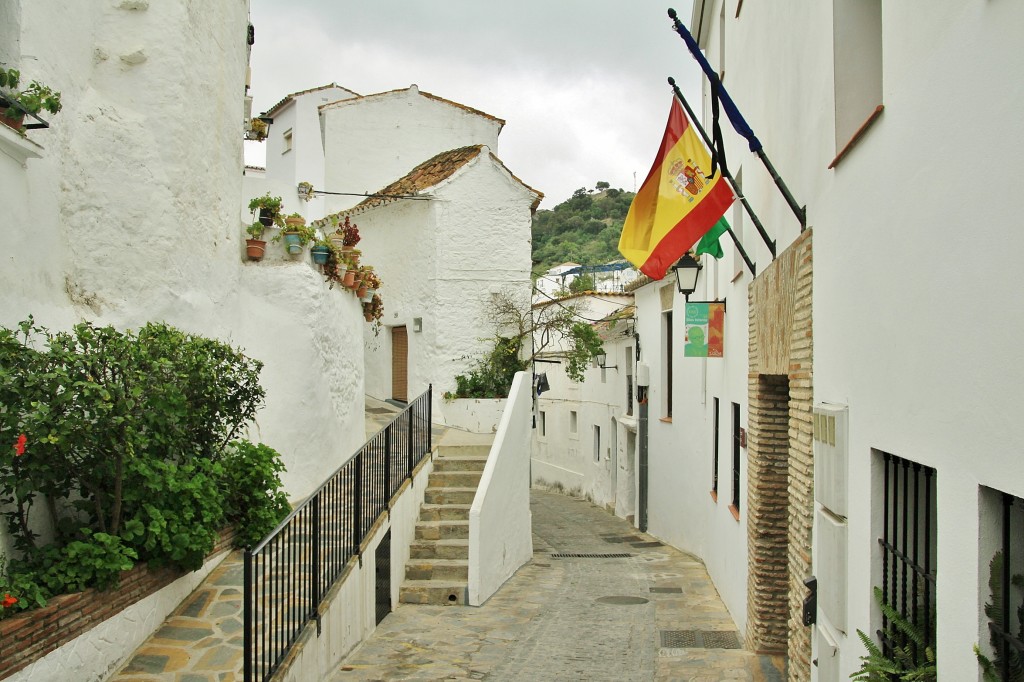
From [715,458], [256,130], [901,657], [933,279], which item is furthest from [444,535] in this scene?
[933,279]

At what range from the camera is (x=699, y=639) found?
898cm

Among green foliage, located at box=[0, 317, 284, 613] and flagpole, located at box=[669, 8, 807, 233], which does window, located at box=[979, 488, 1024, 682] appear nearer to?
flagpole, located at box=[669, 8, 807, 233]

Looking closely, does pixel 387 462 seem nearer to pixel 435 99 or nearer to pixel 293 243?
pixel 293 243

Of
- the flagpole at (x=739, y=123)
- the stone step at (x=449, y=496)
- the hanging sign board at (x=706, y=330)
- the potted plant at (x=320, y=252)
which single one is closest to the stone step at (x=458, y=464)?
the stone step at (x=449, y=496)

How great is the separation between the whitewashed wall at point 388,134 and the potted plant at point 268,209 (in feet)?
36.4

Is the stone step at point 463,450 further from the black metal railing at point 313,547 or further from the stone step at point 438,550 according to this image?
the stone step at point 438,550

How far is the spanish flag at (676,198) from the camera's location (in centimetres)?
660

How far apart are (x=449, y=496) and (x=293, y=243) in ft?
13.0

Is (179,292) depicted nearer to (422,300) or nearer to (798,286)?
(798,286)

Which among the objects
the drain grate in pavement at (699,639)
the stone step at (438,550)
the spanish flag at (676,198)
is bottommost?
the drain grate in pavement at (699,639)

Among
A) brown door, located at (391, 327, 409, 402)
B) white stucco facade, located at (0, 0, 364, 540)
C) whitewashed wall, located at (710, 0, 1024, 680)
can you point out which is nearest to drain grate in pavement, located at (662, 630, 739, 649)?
whitewashed wall, located at (710, 0, 1024, 680)

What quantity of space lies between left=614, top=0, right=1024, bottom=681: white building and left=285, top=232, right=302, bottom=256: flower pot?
5055mm

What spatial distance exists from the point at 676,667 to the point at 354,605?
2.99 m

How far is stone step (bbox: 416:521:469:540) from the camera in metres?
11.2
